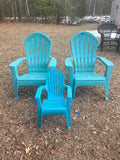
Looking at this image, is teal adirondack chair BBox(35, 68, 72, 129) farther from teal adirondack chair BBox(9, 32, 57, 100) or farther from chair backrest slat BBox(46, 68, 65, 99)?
teal adirondack chair BBox(9, 32, 57, 100)

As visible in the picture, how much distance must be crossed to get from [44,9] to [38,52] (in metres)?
15.5

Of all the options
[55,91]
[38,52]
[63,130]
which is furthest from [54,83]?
[38,52]

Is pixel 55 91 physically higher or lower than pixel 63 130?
higher

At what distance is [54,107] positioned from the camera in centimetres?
178

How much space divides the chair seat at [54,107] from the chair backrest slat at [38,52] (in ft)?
3.33

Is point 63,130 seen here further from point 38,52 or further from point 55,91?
point 38,52

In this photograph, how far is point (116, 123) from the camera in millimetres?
1992

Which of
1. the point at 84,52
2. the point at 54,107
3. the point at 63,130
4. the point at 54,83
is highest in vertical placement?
the point at 84,52

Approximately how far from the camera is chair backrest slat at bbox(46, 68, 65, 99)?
204cm

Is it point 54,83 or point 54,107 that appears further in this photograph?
point 54,83

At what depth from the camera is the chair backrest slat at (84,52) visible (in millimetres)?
2709

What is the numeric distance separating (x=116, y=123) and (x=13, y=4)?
1850 centimetres

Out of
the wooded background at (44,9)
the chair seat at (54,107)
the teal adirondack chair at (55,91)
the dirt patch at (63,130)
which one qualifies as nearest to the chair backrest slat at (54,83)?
the teal adirondack chair at (55,91)

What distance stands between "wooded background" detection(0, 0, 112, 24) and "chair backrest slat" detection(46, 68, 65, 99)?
49.5ft
